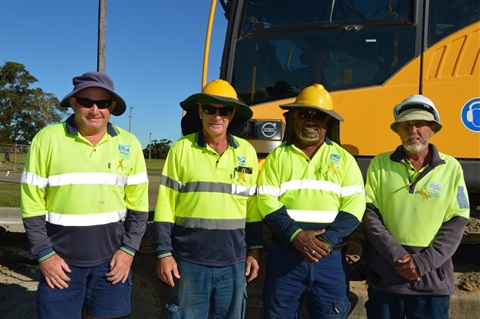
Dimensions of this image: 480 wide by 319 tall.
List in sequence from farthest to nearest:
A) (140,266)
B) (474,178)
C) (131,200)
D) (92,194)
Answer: (140,266)
(474,178)
(131,200)
(92,194)

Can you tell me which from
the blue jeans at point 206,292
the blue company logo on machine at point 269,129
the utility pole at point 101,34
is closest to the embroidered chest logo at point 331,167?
the blue jeans at point 206,292

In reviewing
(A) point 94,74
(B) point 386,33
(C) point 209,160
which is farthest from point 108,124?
(B) point 386,33

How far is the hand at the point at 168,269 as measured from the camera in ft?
8.24

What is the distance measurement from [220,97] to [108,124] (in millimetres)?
726

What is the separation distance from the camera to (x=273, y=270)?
2678 millimetres

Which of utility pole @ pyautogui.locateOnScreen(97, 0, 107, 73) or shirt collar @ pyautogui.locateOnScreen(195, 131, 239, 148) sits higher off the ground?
utility pole @ pyautogui.locateOnScreen(97, 0, 107, 73)

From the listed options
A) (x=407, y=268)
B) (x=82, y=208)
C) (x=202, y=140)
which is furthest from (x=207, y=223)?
(x=407, y=268)

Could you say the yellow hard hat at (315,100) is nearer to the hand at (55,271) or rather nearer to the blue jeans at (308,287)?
the blue jeans at (308,287)

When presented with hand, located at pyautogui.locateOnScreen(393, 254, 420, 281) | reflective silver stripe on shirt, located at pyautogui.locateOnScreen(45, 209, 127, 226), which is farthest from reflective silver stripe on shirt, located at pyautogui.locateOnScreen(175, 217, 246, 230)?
hand, located at pyautogui.locateOnScreen(393, 254, 420, 281)

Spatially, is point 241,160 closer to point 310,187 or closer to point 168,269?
point 310,187

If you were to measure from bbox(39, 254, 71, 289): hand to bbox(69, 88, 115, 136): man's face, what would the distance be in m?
0.74

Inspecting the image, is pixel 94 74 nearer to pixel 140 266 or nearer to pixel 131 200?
pixel 131 200

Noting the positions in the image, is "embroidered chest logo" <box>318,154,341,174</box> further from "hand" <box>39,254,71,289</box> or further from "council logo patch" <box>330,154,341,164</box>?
"hand" <box>39,254,71,289</box>

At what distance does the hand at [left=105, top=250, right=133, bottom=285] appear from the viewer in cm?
254
